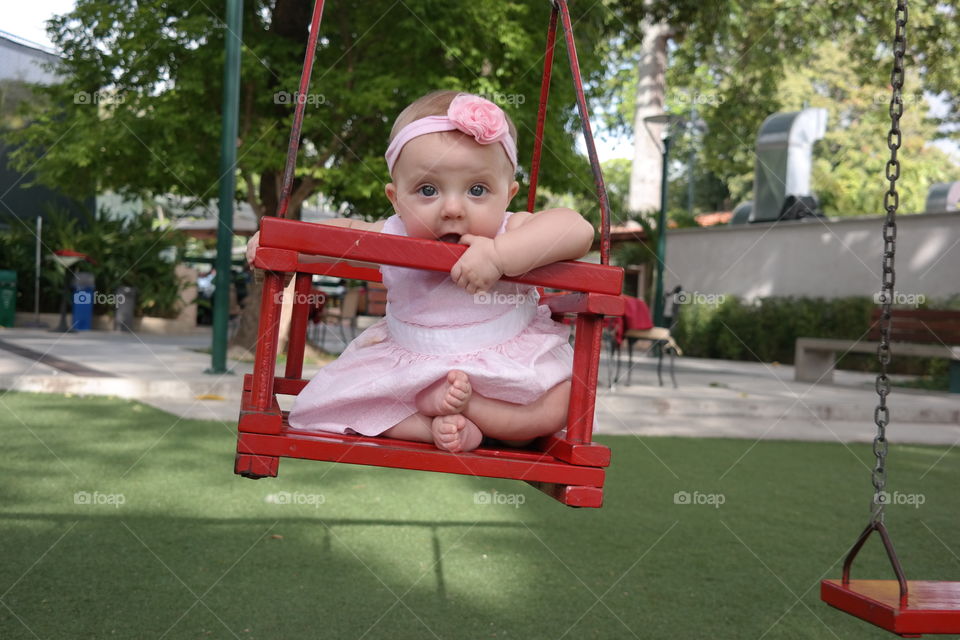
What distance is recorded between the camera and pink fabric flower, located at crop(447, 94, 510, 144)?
2.11m

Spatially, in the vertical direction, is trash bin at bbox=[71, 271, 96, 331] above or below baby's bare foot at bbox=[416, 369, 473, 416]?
below

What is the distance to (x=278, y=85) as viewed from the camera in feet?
35.5

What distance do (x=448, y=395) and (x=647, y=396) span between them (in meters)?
8.39

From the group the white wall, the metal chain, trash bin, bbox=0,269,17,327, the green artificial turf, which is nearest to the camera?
the metal chain

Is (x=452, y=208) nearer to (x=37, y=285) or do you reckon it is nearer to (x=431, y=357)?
(x=431, y=357)

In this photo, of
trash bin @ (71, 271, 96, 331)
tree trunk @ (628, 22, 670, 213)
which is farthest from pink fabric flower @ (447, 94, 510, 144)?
tree trunk @ (628, 22, 670, 213)

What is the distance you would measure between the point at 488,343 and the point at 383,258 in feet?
1.49

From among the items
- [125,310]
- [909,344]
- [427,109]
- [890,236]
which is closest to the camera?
[427,109]

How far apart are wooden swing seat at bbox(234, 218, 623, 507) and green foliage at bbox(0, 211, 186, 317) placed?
15091 mm

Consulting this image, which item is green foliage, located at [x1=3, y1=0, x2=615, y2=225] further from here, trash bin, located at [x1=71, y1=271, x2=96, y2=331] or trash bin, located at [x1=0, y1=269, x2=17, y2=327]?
trash bin, located at [x1=0, y1=269, x2=17, y2=327]

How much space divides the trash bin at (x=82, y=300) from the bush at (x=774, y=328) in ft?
38.1

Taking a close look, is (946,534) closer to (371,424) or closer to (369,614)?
(369,614)

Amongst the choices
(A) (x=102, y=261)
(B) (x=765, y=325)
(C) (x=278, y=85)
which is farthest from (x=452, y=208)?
(B) (x=765, y=325)

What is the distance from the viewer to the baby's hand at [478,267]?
199 cm
